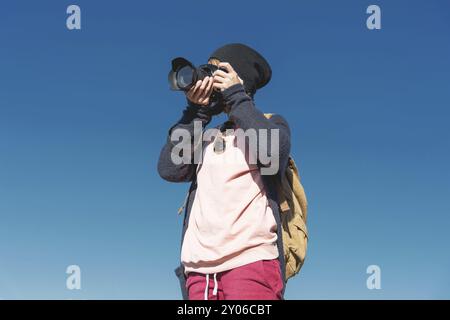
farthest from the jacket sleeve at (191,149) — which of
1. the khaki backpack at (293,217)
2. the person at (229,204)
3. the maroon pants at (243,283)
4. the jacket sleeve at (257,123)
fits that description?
the maroon pants at (243,283)

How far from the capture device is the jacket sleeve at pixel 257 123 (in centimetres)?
285

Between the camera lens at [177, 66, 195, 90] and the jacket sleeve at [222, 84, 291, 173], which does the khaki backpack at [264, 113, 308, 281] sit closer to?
the jacket sleeve at [222, 84, 291, 173]

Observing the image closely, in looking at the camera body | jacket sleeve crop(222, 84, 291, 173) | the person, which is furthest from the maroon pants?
the camera body

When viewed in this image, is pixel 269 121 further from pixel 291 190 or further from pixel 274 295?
pixel 274 295

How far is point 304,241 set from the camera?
3.00m

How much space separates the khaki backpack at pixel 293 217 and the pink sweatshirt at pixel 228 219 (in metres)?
0.13

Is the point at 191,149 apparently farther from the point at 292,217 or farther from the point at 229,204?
the point at 292,217

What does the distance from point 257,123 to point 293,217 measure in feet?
1.87

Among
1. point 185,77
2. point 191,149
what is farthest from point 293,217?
point 185,77

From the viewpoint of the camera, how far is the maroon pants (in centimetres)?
→ 266

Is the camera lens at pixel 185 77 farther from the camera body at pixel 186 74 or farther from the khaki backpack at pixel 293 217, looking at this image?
the khaki backpack at pixel 293 217

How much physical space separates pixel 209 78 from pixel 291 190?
0.75 m
